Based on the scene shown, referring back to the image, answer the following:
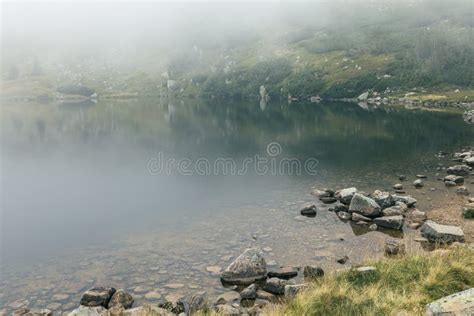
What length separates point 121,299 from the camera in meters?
18.8

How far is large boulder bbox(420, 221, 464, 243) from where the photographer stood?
24141 millimetres

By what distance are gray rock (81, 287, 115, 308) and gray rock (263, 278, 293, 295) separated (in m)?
7.90

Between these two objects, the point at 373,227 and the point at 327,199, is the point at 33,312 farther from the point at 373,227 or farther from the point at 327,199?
the point at 327,199

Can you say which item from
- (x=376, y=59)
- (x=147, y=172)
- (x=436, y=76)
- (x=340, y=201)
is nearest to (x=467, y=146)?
(x=340, y=201)

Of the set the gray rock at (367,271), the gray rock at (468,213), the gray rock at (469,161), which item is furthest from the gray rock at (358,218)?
the gray rock at (469,161)

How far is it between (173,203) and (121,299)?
1825cm

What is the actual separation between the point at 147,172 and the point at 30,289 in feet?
98.5

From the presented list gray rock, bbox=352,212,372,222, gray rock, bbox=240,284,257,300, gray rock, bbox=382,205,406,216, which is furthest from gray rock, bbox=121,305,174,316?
gray rock, bbox=382,205,406,216

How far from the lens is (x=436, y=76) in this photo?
16050 centimetres

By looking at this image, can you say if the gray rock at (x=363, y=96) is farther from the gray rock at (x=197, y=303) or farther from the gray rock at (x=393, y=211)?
the gray rock at (x=197, y=303)

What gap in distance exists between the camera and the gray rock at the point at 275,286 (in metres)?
19.5

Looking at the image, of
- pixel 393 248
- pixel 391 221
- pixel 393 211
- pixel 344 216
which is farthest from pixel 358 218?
pixel 393 248

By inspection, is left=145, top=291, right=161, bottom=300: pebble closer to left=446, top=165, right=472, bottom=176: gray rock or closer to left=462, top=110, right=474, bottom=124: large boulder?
left=446, top=165, right=472, bottom=176: gray rock

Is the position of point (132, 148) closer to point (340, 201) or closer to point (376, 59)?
point (340, 201)
